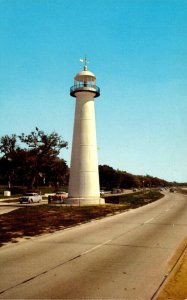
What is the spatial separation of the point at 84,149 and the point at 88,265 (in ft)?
100

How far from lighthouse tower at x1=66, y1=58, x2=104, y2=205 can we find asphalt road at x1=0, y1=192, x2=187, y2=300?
2206 cm

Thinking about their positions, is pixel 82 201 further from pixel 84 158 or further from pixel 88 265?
pixel 88 265

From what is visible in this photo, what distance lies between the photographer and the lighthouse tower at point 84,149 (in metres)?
42.1

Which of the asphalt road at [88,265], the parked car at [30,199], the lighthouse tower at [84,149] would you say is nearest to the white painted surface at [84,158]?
the lighthouse tower at [84,149]

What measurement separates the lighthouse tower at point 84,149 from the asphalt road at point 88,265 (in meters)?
22.1

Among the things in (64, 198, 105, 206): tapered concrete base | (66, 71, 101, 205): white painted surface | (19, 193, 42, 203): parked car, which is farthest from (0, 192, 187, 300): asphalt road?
(19, 193, 42, 203): parked car

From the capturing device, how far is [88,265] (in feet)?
39.5

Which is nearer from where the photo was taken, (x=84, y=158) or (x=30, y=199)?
(x=84, y=158)

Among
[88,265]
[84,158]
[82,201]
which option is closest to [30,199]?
[82,201]

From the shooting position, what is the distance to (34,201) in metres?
51.4

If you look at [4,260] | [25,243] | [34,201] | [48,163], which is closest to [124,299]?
[4,260]

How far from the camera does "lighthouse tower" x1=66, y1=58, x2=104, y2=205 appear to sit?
138 feet

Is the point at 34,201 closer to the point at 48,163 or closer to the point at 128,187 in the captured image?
the point at 48,163

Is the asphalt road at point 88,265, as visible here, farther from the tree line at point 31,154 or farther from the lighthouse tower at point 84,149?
the tree line at point 31,154
